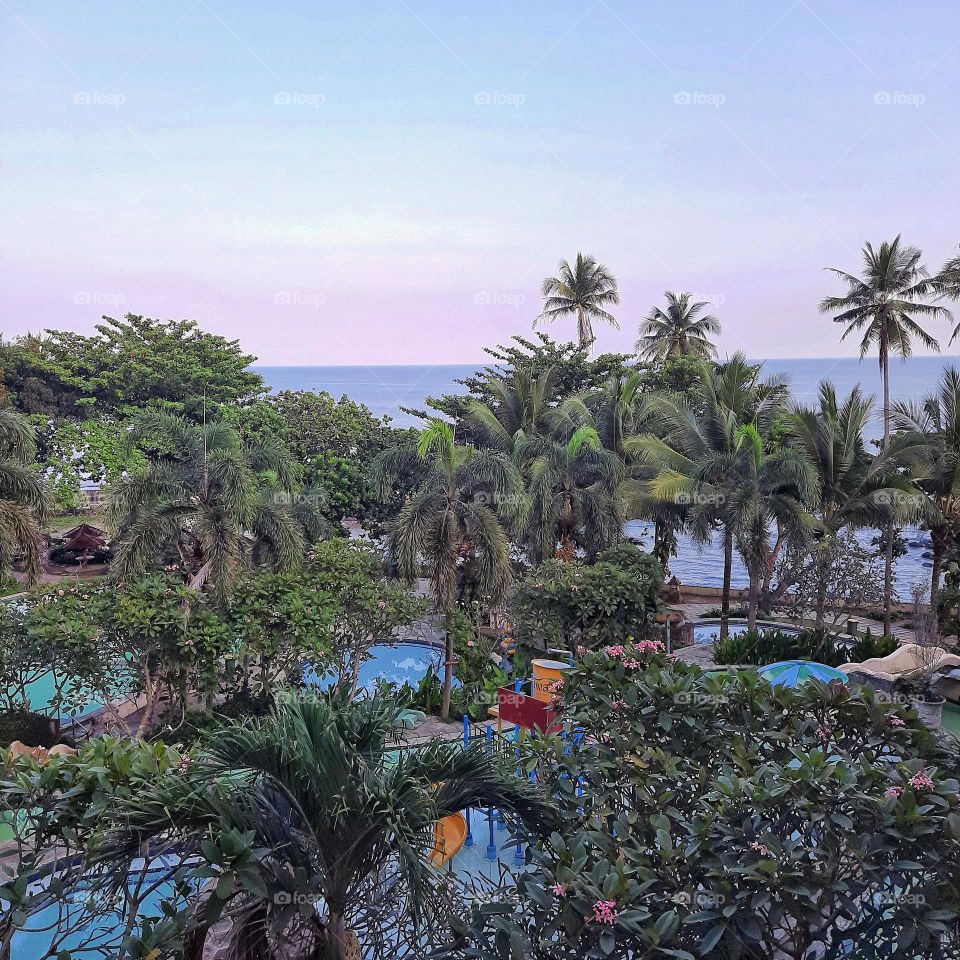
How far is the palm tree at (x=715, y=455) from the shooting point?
15.8 meters

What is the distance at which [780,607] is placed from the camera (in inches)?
743

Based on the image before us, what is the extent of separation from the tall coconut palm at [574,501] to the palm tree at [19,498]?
902 cm

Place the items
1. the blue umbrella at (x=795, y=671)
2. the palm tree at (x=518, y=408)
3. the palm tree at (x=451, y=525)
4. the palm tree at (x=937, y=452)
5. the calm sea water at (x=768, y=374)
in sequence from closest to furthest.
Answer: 1. the blue umbrella at (x=795, y=671)
2. the palm tree at (x=451, y=525)
3. the palm tree at (x=937, y=452)
4. the palm tree at (x=518, y=408)
5. the calm sea water at (x=768, y=374)

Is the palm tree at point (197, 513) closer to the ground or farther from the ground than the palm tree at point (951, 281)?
closer to the ground

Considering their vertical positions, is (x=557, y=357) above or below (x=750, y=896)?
above

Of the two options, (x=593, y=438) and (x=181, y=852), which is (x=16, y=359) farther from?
(x=181, y=852)

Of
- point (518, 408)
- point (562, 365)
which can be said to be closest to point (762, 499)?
point (518, 408)

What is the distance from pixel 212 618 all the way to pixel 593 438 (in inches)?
369

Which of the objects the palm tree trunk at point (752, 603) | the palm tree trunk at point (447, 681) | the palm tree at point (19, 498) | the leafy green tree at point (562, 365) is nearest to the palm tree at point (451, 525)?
the palm tree trunk at point (447, 681)

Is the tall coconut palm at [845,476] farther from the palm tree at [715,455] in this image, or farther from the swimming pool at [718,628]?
the swimming pool at [718,628]

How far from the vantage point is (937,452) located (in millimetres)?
16641

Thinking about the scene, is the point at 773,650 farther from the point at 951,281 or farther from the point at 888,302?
the point at 951,281

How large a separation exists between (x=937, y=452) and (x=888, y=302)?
186 inches

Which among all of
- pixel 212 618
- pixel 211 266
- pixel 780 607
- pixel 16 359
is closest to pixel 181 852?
pixel 212 618
